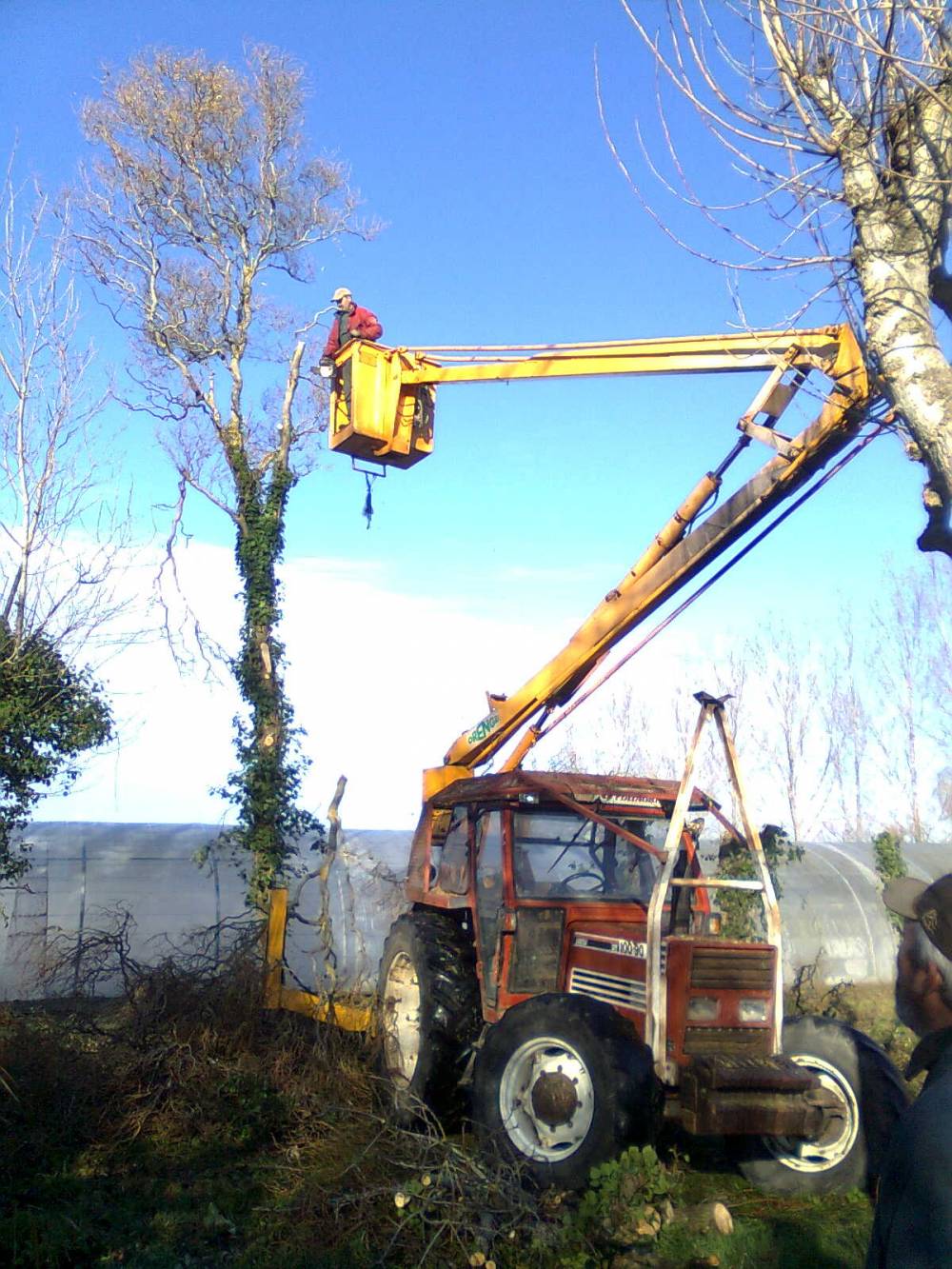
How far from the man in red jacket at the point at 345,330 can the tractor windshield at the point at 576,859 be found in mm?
3371

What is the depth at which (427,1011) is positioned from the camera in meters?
7.90

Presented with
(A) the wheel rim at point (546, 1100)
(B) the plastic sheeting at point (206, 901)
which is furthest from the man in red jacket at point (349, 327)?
(B) the plastic sheeting at point (206, 901)

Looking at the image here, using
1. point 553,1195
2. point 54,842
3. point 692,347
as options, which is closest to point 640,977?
point 553,1195

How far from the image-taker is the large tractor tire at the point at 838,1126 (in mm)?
6621

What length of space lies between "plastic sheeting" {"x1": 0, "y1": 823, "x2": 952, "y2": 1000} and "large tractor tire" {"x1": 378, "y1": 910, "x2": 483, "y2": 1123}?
4884mm

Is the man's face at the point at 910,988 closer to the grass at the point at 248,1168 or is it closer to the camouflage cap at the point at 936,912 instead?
the camouflage cap at the point at 936,912

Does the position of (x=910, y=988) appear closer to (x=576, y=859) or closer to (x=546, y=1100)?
(x=546, y=1100)

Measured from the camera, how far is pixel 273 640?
15398 mm

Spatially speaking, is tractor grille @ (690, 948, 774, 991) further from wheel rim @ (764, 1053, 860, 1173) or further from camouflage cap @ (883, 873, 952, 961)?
camouflage cap @ (883, 873, 952, 961)

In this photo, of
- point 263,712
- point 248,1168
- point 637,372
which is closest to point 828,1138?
point 248,1168

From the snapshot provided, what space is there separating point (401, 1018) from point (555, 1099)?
250 centimetres

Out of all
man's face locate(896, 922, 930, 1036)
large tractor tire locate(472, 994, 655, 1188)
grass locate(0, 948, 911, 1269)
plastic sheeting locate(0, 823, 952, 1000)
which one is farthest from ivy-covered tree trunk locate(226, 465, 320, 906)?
man's face locate(896, 922, 930, 1036)

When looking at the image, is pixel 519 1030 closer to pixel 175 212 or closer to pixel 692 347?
pixel 692 347

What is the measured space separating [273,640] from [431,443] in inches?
284
